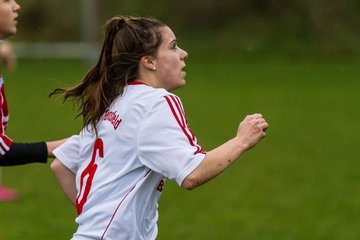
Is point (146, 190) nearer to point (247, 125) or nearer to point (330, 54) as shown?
point (247, 125)

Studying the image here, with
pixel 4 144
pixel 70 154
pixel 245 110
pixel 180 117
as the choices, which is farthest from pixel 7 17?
pixel 245 110

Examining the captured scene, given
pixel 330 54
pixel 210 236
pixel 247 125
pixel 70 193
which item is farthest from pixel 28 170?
pixel 330 54

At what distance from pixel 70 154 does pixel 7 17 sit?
80cm

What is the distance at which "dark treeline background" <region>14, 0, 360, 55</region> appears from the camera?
23906 mm

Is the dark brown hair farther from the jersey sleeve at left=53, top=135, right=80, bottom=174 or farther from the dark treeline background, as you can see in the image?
the dark treeline background

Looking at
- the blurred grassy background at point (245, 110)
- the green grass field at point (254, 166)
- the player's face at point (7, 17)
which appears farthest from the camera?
the blurred grassy background at point (245, 110)

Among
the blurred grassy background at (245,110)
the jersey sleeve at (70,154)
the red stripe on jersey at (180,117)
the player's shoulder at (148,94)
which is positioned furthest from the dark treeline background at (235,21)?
A: the red stripe on jersey at (180,117)

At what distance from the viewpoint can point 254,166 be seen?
33.6ft

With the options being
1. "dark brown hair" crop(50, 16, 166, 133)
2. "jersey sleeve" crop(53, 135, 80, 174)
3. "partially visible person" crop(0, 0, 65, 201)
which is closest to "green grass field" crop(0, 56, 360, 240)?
"partially visible person" crop(0, 0, 65, 201)

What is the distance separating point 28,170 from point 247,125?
714 cm

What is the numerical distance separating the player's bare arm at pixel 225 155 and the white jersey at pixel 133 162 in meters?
0.03

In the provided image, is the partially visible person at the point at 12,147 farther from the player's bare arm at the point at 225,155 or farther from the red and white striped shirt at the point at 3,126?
the player's bare arm at the point at 225,155

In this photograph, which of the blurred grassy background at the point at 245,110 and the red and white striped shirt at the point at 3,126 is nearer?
the red and white striped shirt at the point at 3,126

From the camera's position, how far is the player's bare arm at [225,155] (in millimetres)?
3355
